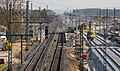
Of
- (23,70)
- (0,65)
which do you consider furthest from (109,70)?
(0,65)

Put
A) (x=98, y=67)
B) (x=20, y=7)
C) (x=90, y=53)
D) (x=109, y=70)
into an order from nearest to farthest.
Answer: (x=109, y=70) → (x=98, y=67) → (x=90, y=53) → (x=20, y=7)

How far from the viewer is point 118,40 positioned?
47938 millimetres

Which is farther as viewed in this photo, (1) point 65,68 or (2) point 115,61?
(2) point 115,61

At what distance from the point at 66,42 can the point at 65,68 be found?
22728 mm

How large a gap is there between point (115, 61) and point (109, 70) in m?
5.33

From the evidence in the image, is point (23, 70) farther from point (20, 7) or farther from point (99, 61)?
point (20, 7)

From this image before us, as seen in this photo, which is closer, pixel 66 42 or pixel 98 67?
pixel 98 67

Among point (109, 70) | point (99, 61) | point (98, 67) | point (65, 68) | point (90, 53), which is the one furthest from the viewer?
point (90, 53)

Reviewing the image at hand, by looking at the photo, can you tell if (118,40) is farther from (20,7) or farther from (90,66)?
(90,66)

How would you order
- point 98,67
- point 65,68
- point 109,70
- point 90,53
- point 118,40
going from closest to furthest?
point 65,68, point 109,70, point 98,67, point 90,53, point 118,40

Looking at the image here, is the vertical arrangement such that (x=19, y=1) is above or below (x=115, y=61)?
above

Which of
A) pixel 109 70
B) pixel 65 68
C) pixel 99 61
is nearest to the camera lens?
pixel 65 68

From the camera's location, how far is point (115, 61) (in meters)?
29.3

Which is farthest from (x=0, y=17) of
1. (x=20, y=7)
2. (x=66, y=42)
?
(x=66, y=42)
